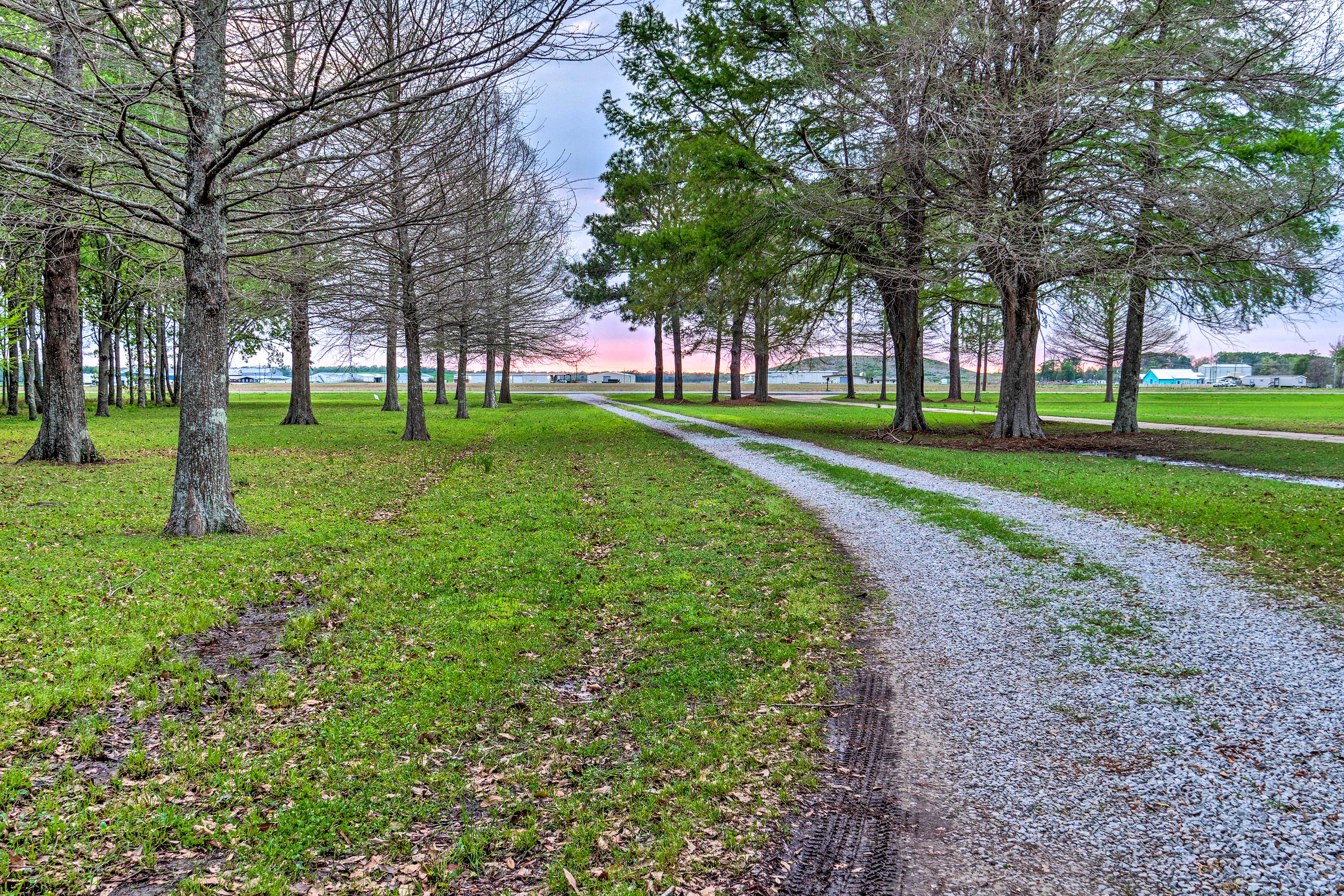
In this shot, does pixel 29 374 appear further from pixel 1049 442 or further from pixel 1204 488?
pixel 1204 488

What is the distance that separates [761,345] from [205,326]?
95.1ft

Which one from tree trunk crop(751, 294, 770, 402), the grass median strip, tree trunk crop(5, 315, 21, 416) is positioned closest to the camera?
the grass median strip

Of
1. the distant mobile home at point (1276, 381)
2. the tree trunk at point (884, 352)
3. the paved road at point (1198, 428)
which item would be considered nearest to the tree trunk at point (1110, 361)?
the paved road at point (1198, 428)

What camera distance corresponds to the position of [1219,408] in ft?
117

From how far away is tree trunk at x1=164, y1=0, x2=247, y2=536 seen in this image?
24.6 ft

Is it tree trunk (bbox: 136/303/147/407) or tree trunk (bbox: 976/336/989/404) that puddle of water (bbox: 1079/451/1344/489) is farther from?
tree trunk (bbox: 136/303/147/407)

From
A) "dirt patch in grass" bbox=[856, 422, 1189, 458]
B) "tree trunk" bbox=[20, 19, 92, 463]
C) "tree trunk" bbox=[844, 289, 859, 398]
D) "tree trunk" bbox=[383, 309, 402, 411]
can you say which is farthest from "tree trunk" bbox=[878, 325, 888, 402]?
"tree trunk" bbox=[20, 19, 92, 463]

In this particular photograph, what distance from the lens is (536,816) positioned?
3.36m

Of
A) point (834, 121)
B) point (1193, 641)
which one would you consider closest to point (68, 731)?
point (1193, 641)

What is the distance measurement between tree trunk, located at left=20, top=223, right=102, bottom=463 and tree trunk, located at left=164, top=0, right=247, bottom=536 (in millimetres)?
7225

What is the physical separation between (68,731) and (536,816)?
117 inches

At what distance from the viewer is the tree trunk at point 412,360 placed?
17.4m

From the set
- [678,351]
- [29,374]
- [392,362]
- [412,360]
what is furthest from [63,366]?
[678,351]

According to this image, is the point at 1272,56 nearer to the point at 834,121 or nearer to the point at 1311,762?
the point at 834,121
